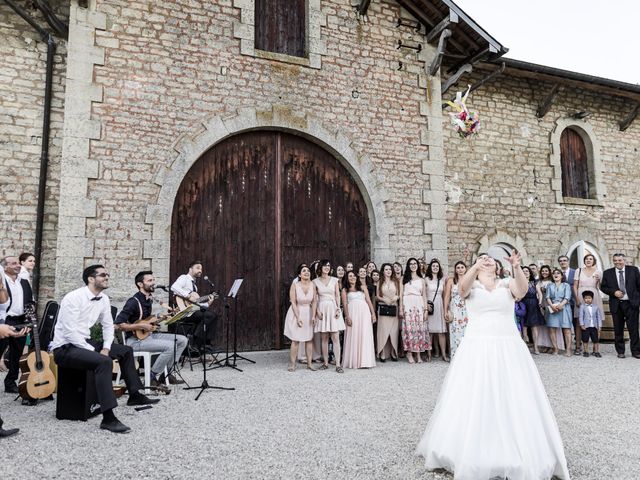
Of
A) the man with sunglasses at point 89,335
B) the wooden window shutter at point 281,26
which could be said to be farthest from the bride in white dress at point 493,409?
the wooden window shutter at point 281,26

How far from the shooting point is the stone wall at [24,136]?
24.9 ft

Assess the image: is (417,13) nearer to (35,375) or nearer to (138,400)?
(138,400)

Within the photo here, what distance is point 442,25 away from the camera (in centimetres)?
964

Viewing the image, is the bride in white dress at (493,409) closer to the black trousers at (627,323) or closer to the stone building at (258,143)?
Result: the stone building at (258,143)

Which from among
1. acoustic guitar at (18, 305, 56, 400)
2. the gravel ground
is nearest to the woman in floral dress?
the gravel ground

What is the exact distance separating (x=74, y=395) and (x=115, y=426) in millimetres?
719

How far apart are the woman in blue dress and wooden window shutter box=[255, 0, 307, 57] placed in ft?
20.1

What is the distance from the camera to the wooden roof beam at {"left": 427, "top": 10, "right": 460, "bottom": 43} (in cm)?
942

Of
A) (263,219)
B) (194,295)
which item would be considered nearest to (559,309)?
(263,219)

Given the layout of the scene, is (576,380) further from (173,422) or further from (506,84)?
(506,84)

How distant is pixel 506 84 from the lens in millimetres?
11773

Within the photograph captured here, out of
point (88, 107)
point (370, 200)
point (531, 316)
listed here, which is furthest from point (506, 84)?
point (88, 107)

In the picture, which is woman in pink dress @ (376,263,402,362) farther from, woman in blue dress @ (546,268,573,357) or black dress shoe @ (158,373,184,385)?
black dress shoe @ (158,373,184,385)

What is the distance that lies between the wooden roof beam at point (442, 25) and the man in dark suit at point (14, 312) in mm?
8171
